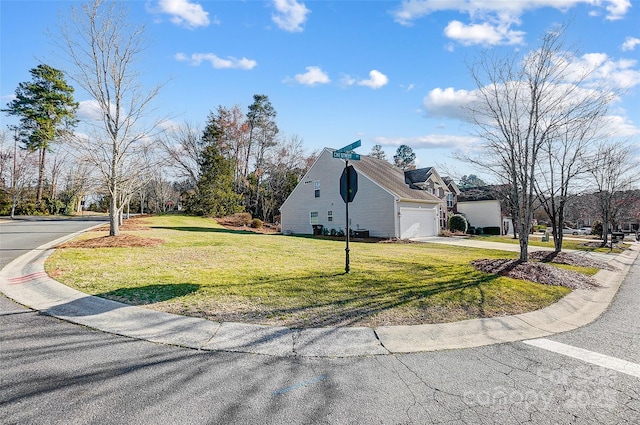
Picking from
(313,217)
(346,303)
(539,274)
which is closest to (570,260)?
(539,274)

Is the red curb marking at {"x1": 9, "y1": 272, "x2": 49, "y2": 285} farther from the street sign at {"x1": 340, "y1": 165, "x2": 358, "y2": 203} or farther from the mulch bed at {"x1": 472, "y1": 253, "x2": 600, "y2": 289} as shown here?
the mulch bed at {"x1": 472, "y1": 253, "x2": 600, "y2": 289}

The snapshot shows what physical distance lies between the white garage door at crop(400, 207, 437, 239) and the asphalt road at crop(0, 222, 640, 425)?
18.0 meters

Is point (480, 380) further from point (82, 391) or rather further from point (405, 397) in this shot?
point (82, 391)

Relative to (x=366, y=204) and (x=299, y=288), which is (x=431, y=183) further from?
(x=299, y=288)

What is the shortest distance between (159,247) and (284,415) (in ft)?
33.7

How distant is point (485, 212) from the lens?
116 feet

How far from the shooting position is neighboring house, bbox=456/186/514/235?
112 feet

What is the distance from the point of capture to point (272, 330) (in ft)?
13.6

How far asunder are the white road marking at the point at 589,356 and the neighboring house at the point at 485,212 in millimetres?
32150

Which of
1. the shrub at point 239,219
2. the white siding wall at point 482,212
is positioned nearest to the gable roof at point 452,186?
the white siding wall at point 482,212

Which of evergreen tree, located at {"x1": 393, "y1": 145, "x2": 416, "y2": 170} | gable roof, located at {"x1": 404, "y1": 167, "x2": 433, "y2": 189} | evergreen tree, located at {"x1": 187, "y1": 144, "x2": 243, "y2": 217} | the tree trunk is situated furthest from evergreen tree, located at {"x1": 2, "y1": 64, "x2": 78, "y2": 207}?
evergreen tree, located at {"x1": 393, "y1": 145, "x2": 416, "y2": 170}

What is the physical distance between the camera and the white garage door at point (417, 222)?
21867mm

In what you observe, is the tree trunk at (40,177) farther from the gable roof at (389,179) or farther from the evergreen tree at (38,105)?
the gable roof at (389,179)

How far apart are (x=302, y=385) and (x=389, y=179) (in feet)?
76.1
